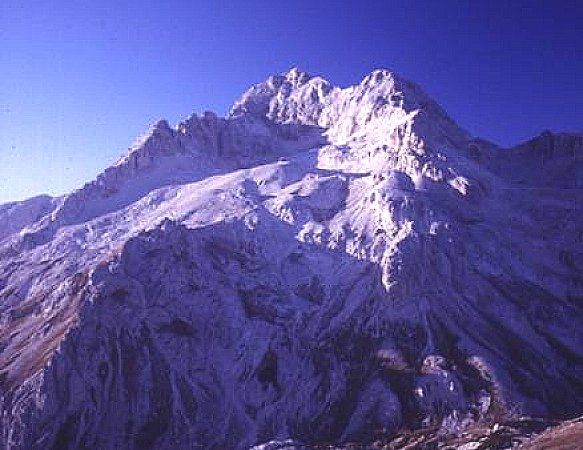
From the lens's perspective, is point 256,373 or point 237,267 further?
point 237,267

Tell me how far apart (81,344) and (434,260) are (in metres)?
91.8

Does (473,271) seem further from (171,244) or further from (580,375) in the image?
(171,244)

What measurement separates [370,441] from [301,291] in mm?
52272

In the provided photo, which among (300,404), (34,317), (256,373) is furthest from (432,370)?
(34,317)

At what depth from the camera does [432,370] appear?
148750mm

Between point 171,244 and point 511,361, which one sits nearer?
point 511,361

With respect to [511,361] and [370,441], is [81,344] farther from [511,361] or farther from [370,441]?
[511,361]

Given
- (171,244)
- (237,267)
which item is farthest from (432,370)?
(171,244)

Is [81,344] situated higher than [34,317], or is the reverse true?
[34,317]

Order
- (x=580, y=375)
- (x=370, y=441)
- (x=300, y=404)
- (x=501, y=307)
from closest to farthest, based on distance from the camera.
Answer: (x=370, y=441) → (x=300, y=404) → (x=580, y=375) → (x=501, y=307)

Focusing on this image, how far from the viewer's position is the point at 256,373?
6083 inches

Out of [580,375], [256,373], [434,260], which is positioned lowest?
[580,375]

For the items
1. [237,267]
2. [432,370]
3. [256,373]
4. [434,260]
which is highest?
[237,267]

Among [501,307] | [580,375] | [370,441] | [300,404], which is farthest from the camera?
[501,307]
